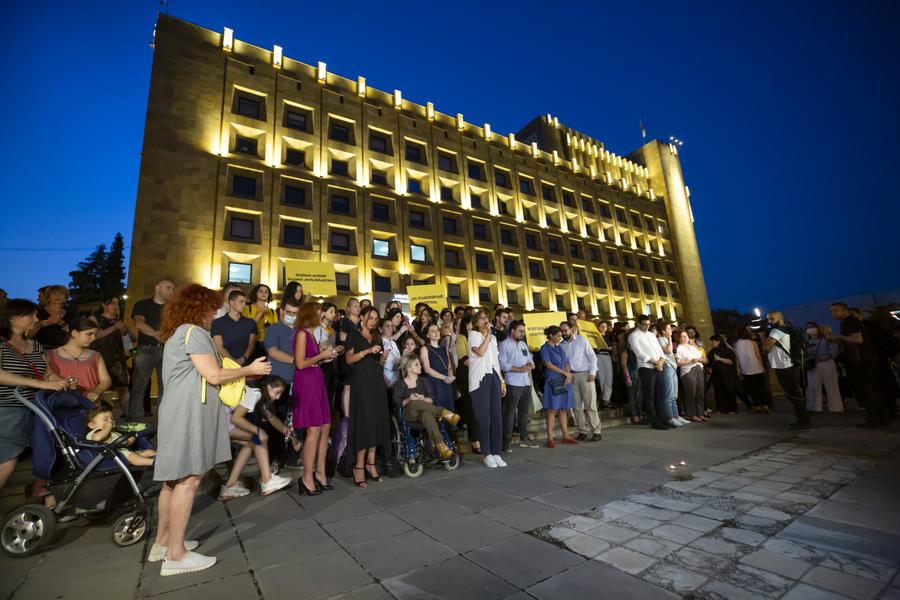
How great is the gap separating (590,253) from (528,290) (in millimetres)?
9210

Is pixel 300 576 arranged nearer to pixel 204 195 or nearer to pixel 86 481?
pixel 86 481

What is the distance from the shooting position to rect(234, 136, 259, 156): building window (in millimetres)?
18859

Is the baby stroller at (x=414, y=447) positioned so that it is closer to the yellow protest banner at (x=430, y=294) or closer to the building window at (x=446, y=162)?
the yellow protest banner at (x=430, y=294)

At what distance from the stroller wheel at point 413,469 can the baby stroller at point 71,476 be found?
2.67 metres

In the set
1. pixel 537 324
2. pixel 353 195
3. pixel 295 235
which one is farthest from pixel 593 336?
pixel 353 195

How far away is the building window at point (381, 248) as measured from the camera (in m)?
21.4

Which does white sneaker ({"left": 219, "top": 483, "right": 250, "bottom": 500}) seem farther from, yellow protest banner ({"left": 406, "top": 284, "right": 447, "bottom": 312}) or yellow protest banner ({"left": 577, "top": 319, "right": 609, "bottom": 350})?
yellow protest banner ({"left": 577, "top": 319, "right": 609, "bottom": 350})

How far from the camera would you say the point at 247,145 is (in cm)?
1931

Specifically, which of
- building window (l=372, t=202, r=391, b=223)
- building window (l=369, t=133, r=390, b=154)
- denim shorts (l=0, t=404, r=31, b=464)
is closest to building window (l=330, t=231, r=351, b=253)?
building window (l=372, t=202, r=391, b=223)

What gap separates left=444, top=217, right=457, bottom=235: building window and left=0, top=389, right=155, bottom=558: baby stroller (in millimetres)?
22273

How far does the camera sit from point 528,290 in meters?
26.7

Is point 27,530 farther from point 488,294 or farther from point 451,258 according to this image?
point 488,294

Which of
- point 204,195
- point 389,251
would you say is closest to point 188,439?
point 204,195

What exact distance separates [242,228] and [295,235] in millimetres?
2404
